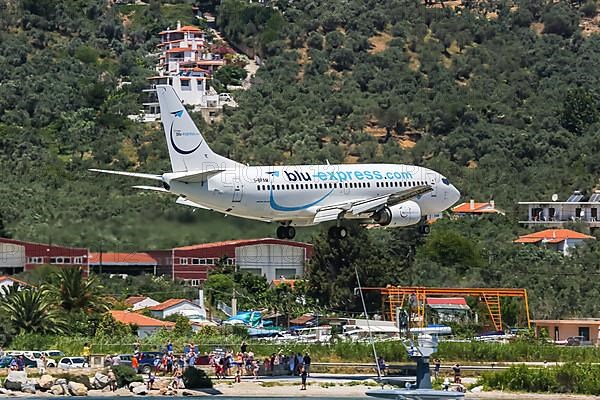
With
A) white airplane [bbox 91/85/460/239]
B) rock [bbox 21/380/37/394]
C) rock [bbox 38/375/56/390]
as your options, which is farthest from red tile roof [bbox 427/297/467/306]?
rock [bbox 21/380/37/394]

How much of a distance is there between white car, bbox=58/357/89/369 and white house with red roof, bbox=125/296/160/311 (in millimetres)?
27274

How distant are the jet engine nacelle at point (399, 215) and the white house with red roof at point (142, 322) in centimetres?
2956

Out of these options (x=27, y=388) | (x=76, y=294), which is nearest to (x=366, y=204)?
(x=27, y=388)

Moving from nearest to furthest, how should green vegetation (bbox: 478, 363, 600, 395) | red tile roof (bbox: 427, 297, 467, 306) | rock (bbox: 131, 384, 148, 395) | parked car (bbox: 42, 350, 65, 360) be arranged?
green vegetation (bbox: 478, 363, 600, 395), rock (bbox: 131, 384, 148, 395), parked car (bbox: 42, 350, 65, 360), red tile roof (bbox: 427, 297, 467, 306)

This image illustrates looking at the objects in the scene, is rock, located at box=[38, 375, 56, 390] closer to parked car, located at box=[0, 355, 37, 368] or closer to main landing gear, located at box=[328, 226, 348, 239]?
parked car, located at box=[0, 355, 37, 368]

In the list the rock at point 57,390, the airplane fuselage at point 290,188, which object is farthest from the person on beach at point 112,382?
the airplane fuselage at point 290,188

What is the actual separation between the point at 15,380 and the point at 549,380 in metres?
27.1

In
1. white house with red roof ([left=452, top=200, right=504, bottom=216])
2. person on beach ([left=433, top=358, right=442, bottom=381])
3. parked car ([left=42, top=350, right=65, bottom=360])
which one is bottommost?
person on beach ([left=433, top=358, right=442, bottom=381])

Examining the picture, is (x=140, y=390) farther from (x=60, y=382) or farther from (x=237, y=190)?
(x=237, y=190)

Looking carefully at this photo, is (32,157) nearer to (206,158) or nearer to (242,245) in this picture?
(242,245)

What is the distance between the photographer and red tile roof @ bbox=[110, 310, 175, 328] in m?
109

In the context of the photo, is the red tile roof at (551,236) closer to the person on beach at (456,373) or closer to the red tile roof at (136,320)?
the red tile roof at (136,320)

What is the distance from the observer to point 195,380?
8700 cm

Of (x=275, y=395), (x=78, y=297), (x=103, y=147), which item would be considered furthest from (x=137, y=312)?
(x=103, y=147)
